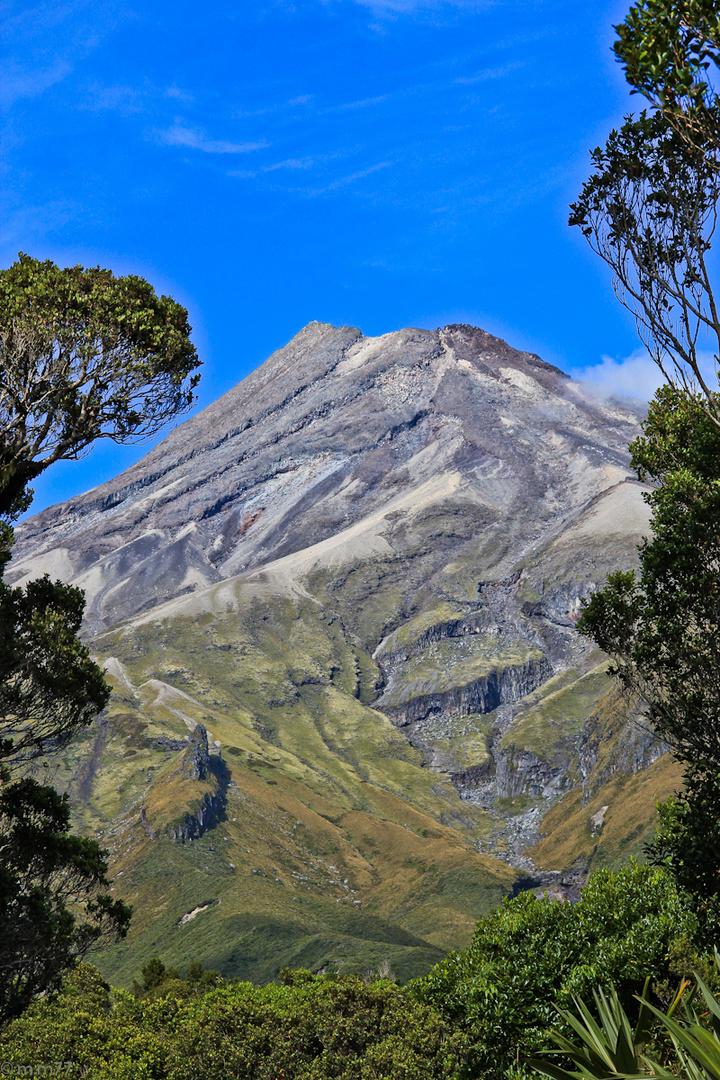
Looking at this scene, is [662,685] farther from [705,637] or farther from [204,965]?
[204,965]

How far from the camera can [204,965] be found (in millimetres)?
144875

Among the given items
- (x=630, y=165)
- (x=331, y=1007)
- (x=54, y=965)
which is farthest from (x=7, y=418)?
(x=331, y=1007)

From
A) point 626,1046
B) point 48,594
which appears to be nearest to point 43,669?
point 48,594

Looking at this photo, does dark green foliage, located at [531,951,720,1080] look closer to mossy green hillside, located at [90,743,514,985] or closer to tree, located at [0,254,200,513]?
tree, located at [0,254,200,513]

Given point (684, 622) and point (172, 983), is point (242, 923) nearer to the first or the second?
point (172, 983)

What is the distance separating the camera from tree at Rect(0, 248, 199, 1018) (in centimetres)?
1703

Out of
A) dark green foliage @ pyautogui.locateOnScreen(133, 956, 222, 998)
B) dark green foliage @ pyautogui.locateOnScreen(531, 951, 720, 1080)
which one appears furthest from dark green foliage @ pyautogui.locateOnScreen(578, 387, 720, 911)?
dark green foliage @ pyautogui.locateOnScreen(133, 956, 222, 998)

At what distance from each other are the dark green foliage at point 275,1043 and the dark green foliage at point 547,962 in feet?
4.39

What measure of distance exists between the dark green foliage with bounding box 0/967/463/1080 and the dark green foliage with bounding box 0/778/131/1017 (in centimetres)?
1166

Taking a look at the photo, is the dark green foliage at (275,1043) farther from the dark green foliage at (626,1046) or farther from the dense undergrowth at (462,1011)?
→ the dark green foliage at (626,1046)

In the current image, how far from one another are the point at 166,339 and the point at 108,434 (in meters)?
2.43

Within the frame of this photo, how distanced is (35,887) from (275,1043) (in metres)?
15.5

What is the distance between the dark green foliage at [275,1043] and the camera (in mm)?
25938

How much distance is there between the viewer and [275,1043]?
2983 cm
